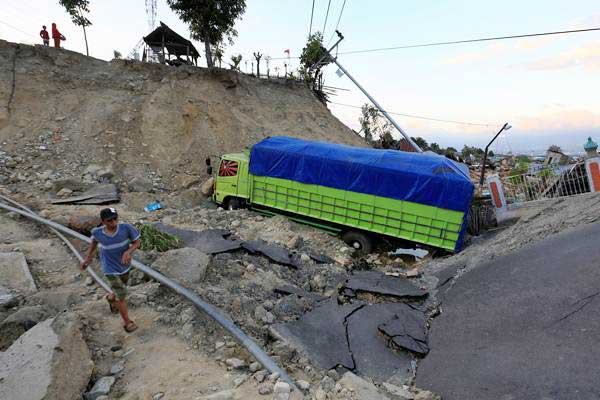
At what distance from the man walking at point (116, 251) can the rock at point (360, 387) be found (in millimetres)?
2643

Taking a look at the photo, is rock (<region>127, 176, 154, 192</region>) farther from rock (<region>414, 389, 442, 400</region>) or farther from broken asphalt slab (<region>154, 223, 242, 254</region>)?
rock (<region>414, 389, 442, 400</region>)

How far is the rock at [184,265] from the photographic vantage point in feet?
17.3

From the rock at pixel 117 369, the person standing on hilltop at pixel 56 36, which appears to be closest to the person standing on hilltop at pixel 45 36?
the person standing on hilltop at pixel 56 36

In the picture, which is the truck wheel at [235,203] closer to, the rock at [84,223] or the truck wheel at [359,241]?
the truck wheel at [359,241]

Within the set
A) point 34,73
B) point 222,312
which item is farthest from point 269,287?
point 34,73

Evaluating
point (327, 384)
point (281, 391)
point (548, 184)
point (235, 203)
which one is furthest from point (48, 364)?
point (548, 184)

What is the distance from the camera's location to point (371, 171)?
888 centimetres

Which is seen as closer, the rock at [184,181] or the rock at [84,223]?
the rock at [84,223]

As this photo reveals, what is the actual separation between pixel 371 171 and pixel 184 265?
5.38m

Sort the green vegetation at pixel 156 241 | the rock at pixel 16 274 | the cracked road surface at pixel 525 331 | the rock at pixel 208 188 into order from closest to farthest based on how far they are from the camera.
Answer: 1. the cracked road surface at pixel 525 331
2. the rock at pixel 16 274
3. the green vegetation at pixel 156 241
4. the rock at pixel 208 188

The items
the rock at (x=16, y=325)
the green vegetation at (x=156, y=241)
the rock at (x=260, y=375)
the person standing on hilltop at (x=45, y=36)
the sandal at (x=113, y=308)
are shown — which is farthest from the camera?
the person standing on hilltop at (x=45, y=36)

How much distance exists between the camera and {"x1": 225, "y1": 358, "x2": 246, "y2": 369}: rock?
3537 mm

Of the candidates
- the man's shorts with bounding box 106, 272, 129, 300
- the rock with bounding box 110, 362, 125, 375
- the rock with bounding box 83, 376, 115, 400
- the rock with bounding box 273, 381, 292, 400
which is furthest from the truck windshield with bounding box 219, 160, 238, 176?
the rock with bounding box 273, 381, 292, 400

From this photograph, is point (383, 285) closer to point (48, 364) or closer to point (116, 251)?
point (116, 251)
